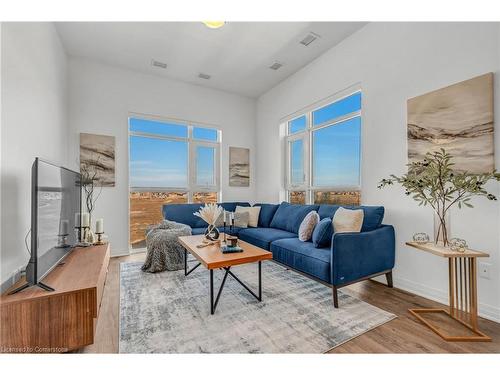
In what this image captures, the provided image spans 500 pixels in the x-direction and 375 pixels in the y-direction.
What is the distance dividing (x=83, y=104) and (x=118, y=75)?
0.78 m

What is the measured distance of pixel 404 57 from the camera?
2.68m

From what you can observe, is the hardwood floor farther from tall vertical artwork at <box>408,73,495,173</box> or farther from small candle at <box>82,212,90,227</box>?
tall vertical artwork at <box>408,73,495,173</box>

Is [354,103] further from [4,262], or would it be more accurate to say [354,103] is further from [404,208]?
[4,262]

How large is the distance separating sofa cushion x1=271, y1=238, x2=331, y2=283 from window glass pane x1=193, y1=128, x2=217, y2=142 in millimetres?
2923

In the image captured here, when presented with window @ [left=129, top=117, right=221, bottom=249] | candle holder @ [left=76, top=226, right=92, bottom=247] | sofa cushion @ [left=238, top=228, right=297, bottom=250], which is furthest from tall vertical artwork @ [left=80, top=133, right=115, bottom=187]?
sofa cushion @ [left=238, top=228, right=297, bottom=250]

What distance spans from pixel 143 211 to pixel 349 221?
360 centimetres

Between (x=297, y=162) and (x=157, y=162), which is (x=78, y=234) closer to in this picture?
(x=157, y=162)

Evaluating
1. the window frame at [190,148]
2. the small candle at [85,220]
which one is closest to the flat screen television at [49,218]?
the small candle at [85,220]

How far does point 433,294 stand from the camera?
238 cm

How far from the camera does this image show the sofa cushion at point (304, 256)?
232 centimetres

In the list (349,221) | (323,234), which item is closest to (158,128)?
(323,234)

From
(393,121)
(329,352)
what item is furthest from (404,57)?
(329,352)

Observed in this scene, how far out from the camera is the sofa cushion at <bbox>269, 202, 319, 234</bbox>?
3539 mm

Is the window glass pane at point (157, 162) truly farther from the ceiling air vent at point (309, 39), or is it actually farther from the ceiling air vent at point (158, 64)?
the ceiling air vent at point (309, 39)
